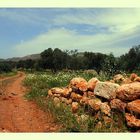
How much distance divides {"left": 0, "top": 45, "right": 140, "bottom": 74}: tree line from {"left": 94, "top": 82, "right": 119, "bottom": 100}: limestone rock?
1.40 m

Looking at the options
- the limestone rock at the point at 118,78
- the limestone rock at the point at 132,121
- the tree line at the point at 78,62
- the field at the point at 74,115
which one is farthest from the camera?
the limestone rock at the point at 118,78

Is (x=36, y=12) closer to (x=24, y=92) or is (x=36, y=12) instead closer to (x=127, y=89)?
(x=127, y=89)

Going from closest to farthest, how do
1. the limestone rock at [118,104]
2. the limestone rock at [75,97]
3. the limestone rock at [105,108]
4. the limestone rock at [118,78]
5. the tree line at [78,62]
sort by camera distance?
the limestone rock at [118,104]
the limestone rock at [105,108]
the limestone rock at [75,97]
the tree line at [78,62]
the limestone rock at [118,78]

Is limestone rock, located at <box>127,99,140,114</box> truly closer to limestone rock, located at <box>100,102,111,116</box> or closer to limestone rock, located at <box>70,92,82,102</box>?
limestone rock, located at <box>100,102,111,116</box>

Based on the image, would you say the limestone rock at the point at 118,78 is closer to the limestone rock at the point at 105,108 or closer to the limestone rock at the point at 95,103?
the limestone rock at the point at 95,103

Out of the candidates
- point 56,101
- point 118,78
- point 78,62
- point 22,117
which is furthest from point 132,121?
point 118,78

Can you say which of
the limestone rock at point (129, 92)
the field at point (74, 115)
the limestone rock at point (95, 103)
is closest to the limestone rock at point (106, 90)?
the limestone rock at point (95, 103)

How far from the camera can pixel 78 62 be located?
10.9m

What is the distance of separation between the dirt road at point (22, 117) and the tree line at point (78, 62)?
37.5 inches

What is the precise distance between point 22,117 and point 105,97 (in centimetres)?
213

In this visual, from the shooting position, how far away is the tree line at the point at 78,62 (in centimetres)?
997

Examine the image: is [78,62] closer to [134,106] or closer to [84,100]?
Result: [84,100]

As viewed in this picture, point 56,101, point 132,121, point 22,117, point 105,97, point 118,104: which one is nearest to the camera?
point 132,121
